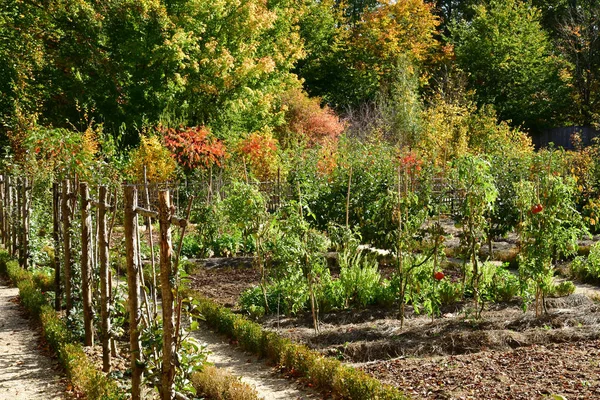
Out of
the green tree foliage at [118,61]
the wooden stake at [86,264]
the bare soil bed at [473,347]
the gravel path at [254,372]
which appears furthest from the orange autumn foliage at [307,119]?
the wooden stake at [86,264]

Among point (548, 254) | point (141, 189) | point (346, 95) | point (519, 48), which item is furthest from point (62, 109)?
point (519, 48)

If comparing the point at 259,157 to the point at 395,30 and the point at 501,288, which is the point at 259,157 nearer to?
the point at 501,288

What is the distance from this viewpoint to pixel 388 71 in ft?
98.8

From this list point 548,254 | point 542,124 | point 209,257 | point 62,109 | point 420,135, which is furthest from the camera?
point 542,124

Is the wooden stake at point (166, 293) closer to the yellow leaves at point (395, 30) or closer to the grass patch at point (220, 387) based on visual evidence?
the grass patch at point (220, 387)

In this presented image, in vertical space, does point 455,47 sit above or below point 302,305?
above

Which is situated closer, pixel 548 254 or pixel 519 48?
pixel 548 254

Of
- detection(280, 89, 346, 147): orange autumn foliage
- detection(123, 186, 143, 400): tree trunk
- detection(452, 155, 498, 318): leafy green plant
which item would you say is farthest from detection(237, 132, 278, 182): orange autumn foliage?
detection(123, 186, 143, 400): tree trunk

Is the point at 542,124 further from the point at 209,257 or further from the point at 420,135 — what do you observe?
the point at 209,257

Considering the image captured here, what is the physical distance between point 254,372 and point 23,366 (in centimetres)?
217

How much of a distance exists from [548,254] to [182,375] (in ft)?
14.0

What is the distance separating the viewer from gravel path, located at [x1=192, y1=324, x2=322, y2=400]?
5594 millimetres

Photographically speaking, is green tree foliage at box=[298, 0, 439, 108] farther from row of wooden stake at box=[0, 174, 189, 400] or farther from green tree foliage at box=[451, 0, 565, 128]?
row of wooden stake at box=[0, 174, 189, 400]

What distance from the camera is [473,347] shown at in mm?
6320
